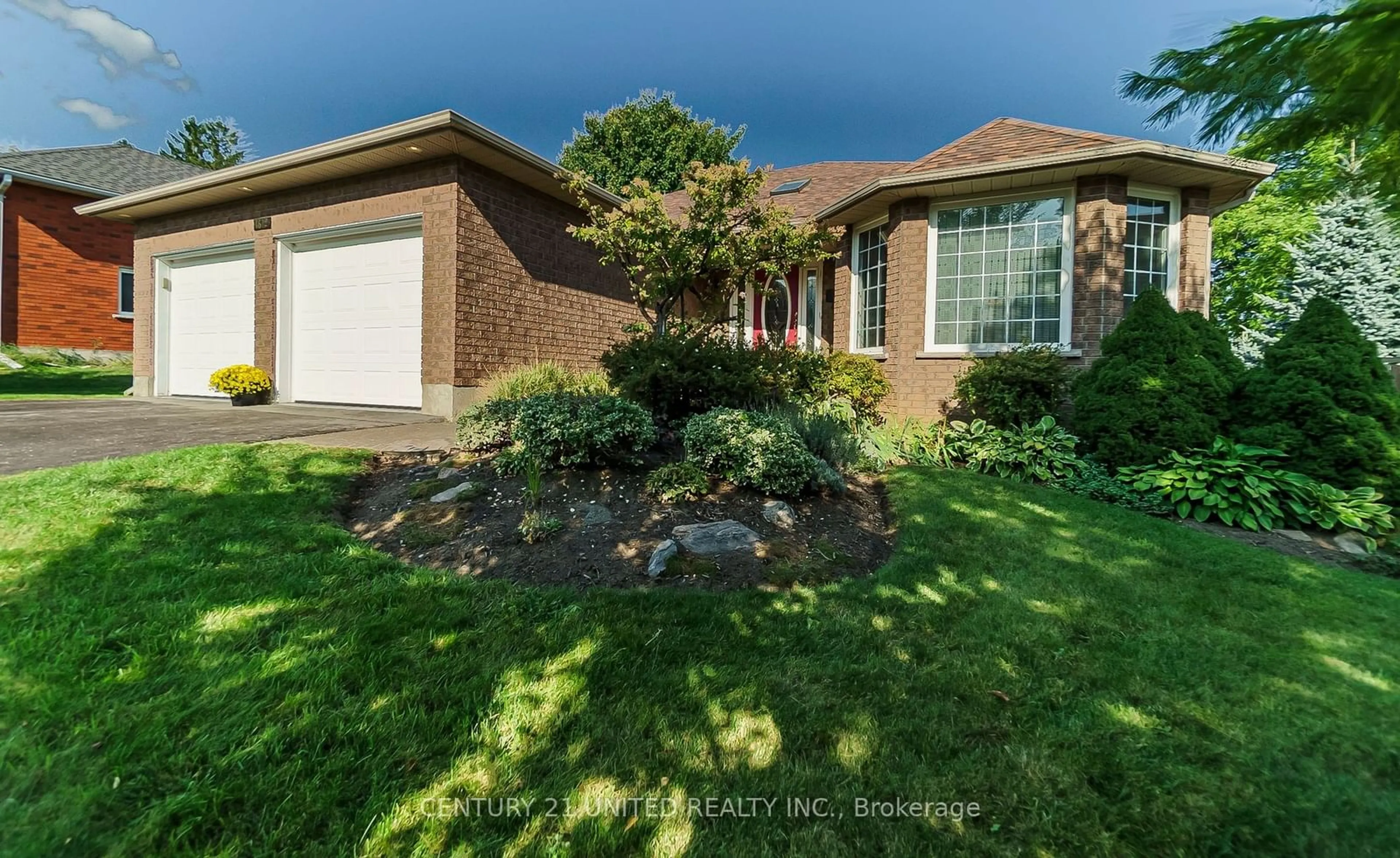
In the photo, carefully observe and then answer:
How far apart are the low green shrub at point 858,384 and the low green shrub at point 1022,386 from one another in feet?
4.81

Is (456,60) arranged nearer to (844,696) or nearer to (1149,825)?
(844,696)

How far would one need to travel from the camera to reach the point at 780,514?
3.99 m

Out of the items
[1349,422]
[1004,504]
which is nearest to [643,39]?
[1004,504]

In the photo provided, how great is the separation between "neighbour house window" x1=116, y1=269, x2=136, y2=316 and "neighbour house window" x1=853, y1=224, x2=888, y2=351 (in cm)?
1905

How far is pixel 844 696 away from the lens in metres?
2.13

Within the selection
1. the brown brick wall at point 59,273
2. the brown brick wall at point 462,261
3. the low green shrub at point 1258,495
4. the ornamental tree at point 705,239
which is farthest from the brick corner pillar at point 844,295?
the brown brick wall at point 59,273

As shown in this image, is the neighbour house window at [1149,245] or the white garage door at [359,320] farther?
the white garage door at [359,320]

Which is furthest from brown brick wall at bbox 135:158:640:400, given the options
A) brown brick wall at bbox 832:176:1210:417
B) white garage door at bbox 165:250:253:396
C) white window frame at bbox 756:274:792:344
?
brown brick wall at bbox 832:176:1210:417

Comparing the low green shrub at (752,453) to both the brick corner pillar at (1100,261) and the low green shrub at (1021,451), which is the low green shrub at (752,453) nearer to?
the low green shrub at (1021,451)

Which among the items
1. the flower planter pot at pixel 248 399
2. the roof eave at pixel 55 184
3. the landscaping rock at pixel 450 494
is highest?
the roof eave at pixel 55 184

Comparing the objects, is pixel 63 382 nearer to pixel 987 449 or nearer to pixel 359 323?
pixel 359 323

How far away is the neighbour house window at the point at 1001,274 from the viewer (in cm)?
751

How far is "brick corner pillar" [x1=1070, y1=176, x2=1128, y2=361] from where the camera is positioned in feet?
23.7

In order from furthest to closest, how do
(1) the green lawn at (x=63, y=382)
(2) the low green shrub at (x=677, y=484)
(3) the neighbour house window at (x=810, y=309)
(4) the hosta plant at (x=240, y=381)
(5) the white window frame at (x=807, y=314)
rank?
(3) the neighbour house window at (x=810, y=309)
(5) the white window frame at (x=807, y=314)
(1) the green lawn at (x=63, y=382)
(4) the hosta plant at (x=240, y=381)
(2) the low green shrub at (x=677, y=484)
